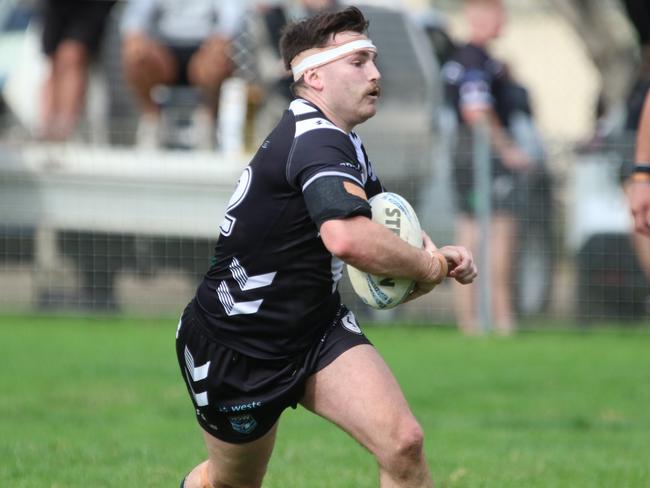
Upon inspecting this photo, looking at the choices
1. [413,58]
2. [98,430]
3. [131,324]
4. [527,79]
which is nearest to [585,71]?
[527,79]

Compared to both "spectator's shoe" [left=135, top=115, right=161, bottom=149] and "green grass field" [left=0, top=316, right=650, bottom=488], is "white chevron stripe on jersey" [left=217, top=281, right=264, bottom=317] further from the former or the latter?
"spectator's shoe" [left=135, top=115, right=161, bottom=149]

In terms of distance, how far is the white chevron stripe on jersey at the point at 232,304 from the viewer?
5246 mm

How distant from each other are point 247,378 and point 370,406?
538 millimetres

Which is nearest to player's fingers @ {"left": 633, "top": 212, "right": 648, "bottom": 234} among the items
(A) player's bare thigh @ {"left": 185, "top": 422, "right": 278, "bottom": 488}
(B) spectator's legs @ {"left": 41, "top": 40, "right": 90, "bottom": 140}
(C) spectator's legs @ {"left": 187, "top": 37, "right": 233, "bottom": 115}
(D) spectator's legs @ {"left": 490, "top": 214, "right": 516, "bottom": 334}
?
(A) player's bare thigh @ {"left": 185, "top": 422, "right": 278, "bottom": 488}

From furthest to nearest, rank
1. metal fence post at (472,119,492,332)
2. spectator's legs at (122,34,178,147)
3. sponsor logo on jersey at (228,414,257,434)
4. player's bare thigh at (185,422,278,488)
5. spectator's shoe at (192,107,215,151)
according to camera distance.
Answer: spectator's legs at (122,34,178,147)
spectator's shoe at (192,107,215,151)
metal fence post at (472,119,492,332)
player's bare thigh at (185,422,278,488)
sponsor logo on jersey at (228,414,257,434)

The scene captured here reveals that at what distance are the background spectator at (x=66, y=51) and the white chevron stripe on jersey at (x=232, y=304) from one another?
9.36m

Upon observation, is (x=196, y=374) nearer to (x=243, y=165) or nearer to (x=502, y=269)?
Result: (x=502, y=269)

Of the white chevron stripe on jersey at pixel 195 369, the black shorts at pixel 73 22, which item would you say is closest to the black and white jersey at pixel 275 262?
the white chevron stripe on jersey at pixel 195 369

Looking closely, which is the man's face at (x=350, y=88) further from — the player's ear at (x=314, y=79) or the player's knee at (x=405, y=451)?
the player's knee at (x=405, y=451)

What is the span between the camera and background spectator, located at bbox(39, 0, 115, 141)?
14.5 meters

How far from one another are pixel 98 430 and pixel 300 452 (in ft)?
4.82

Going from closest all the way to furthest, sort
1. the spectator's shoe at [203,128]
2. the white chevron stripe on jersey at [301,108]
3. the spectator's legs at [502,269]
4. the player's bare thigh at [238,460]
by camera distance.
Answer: the white chevron stripe on jersey at [301,108], the player's bare thigh at [238,460], the spectator's legs at [502,269], the spectator's shoe at [203,128]

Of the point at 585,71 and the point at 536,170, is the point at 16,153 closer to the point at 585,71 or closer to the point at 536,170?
the point at 536,170

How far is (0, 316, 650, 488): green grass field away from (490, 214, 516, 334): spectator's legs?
0.24 meters
